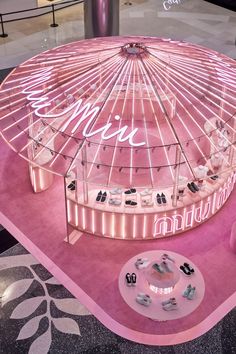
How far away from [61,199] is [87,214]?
110cm

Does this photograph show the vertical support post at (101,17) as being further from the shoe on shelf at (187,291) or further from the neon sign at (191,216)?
the shoe on shelf at (187,291)

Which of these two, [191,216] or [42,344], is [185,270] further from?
[42,344]

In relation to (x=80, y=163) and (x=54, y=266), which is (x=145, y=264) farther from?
(x=80, y=163)

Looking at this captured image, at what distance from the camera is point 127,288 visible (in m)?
9.21

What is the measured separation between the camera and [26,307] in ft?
32.3

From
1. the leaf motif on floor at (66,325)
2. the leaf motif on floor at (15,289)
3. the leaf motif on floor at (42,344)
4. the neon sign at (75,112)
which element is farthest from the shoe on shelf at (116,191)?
the leaf motif on floor at (42,344)

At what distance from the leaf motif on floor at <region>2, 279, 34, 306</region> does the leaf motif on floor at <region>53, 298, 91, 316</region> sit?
0.71 m

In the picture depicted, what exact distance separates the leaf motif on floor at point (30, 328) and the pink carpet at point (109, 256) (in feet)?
2.97

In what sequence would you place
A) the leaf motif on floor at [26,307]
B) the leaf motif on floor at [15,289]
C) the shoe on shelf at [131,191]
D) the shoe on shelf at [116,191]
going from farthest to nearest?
1. the shoe on shelf at [131,191]
2. the shoe on shelf at [116,191]
3. the leaf motif on floor at [15,289]
4. the leaf motif on floor at [26,307]

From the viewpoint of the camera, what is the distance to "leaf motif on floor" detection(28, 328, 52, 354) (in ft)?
29.8

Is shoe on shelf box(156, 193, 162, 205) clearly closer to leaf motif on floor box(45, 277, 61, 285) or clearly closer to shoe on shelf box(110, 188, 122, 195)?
shoe on shelf box(110, 188, 122, 195)

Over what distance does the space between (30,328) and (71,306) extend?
0.88 metres

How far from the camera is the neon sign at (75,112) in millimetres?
9352

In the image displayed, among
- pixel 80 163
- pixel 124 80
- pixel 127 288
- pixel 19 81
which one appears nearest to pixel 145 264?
pixel 127 288
